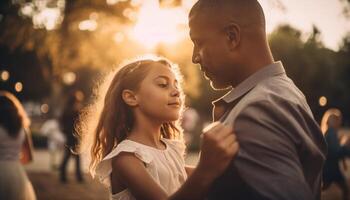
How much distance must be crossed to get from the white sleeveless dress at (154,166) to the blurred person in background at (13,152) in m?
3.68

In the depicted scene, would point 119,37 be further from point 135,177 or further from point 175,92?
point 135,177

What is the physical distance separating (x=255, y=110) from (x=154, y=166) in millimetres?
1451

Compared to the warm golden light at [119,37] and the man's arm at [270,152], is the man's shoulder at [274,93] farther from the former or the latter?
the warm golden light at [119,37]

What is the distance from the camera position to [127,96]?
3283mm

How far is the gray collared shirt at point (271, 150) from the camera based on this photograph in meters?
1.61

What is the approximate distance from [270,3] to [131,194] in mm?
9256

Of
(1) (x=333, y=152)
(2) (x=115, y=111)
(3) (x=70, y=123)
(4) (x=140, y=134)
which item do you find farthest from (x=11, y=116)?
(1) (x=333, y=152)

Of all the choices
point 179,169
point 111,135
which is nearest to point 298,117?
point 179,169

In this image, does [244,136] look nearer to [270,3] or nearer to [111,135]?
[111,135]

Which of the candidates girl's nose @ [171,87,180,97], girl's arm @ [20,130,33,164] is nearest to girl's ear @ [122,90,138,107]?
girl's nose @ [171,87,180,97]

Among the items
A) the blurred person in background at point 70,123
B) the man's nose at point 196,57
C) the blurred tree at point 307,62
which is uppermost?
the man's nose at point 196,57

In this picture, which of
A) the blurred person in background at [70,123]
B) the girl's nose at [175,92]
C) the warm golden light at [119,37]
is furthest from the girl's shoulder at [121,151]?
the warm golden light at [119,37]

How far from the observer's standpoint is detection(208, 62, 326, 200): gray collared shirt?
1.61 m

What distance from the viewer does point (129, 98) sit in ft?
10.7
